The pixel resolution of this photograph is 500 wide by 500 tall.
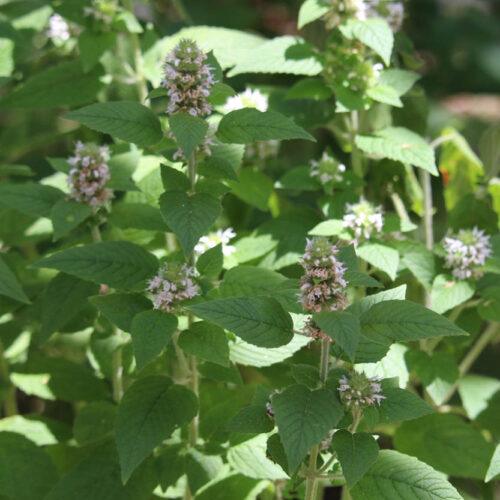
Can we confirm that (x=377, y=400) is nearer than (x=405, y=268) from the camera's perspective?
Yes

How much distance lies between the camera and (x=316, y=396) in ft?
3.15

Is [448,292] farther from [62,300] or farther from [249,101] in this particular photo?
[62,300]

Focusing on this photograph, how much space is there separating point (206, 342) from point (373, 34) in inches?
27.5

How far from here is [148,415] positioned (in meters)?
1.15

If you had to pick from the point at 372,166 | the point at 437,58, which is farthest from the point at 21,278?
the point at 437,58

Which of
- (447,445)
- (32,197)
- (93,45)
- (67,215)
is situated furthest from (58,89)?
(447,445)

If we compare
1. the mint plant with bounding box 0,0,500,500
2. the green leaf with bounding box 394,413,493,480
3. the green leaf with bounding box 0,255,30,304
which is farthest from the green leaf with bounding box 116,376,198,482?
the green leaf with bounding box 394,413,493,480

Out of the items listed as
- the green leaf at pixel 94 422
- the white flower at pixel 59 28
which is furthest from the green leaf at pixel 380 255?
the white flower at pixel 59 28

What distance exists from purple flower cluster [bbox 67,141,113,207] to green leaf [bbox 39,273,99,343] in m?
0.15

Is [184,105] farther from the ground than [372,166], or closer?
farther from the ground

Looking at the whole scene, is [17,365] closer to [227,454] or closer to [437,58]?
[227,454]

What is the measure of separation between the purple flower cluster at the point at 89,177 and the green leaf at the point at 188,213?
20 centimetres

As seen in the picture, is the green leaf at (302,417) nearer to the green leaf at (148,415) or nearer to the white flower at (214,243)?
the green leaf at (148,415)

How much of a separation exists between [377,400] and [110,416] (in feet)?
1.98
